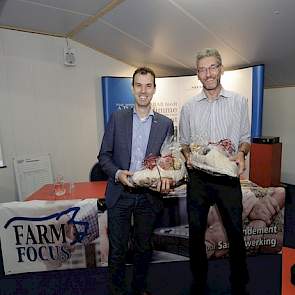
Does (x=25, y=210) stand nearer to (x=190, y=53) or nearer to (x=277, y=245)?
(x=277, y=245)

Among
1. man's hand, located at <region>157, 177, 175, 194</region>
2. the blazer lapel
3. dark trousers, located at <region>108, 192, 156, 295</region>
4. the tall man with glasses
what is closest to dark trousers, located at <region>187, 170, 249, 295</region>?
the tall man with glasses

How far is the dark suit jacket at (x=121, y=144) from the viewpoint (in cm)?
152

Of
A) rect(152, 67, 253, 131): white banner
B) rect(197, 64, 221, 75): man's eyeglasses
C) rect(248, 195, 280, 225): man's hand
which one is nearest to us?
rect(197, 64, 221, 75): man's eyeglasses

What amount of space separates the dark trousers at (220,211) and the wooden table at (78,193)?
2.75 ft

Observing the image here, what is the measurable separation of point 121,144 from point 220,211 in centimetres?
71

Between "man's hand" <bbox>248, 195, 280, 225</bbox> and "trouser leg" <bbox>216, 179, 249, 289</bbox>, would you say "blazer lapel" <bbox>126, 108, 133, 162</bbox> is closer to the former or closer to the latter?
"trouser leg" <bbox>216, 179, 249, 289</bbox>

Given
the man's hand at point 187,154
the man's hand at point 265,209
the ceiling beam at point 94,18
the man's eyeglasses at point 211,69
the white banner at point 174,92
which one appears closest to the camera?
the man's eyeglasses at point 211,69

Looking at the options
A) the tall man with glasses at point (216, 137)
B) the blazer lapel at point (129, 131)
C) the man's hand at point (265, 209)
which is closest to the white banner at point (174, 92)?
the man's hand at point (265, 209)

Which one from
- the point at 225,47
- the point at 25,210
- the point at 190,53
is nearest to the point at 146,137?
the point at 25,210

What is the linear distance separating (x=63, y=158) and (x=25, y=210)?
2.09 metres

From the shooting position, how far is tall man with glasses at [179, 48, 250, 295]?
1.43 metres

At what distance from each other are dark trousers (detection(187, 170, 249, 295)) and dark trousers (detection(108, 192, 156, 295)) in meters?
0.27

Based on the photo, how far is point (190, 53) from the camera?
3.41 meters

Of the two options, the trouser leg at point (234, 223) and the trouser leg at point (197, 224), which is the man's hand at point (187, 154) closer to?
the trouser leg at point (197, 224)
